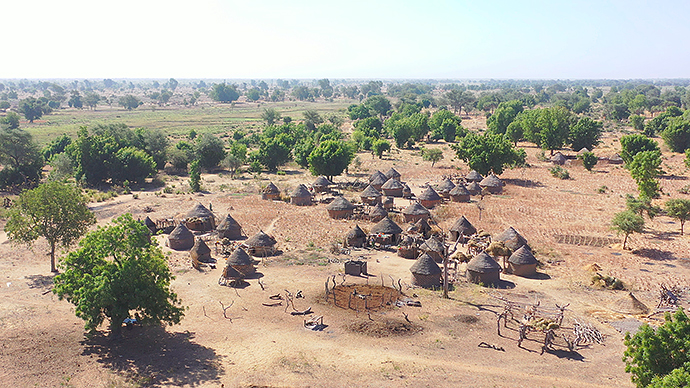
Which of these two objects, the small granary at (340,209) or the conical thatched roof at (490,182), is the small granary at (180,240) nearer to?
the small granary at (340,209)

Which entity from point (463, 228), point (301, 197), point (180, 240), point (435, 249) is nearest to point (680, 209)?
point (463, 228)

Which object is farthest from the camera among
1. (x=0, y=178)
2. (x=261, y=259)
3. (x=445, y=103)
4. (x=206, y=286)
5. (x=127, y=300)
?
(x=445, y=103)

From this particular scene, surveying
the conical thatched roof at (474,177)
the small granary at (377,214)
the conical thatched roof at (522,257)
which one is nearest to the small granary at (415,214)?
the small granary at (377,214)

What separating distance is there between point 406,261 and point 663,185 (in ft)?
128

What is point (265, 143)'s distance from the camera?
6844 centimetres

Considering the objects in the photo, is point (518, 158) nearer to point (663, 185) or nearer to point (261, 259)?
point (663, 185)

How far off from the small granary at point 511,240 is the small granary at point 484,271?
4.08 metres

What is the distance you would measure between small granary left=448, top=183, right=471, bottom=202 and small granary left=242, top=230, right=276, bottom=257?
22755 millimetres

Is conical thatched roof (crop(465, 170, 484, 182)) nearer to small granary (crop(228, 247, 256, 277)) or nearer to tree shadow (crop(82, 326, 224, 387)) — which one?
small granary (crop(228, 247, 256, 277))

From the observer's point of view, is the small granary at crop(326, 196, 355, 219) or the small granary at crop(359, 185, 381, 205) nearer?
the small granary at crop(326, 196, 355, 219)

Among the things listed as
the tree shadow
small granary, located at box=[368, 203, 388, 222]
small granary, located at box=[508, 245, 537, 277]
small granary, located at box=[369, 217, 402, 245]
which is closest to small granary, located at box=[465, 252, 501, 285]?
small granary, located at box=[508, 245, 537, 277]

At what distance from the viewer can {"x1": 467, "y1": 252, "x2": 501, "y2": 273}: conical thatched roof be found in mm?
29981

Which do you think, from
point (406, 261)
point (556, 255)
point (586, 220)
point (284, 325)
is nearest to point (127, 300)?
point (284, 325)

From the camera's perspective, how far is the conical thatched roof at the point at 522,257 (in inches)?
1225
